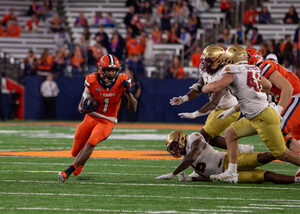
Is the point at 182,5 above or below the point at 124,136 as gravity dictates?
above

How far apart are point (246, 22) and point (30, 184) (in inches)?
625

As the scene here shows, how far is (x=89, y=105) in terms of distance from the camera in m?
8.65

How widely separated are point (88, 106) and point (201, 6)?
16.2 m

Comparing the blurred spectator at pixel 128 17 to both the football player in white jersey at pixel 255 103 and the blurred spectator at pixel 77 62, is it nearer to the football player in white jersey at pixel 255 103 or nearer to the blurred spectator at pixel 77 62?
the blurred spectator at pixel 77 62

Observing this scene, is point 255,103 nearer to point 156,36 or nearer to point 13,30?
point 156,36

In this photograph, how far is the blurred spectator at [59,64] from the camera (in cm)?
2205

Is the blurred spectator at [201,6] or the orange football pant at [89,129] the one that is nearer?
the orange football pant at [89,129]

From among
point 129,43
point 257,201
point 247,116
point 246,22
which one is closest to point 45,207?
point 257,201

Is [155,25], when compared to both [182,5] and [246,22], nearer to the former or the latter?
[182,5]

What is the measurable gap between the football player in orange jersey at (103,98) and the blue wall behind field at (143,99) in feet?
38.6

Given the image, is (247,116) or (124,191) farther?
(247,116)

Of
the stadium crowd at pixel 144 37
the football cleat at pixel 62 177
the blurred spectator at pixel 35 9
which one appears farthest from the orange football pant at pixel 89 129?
the blurred spectator at pixel 35 9

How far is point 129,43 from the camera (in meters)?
21.9

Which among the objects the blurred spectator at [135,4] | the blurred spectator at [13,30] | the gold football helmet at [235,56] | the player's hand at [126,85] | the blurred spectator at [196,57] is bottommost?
the blurred spectator at [196,57]
